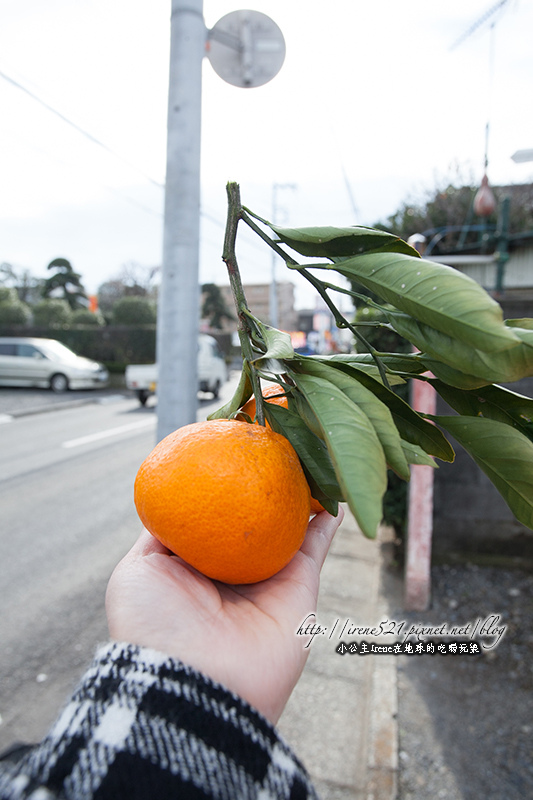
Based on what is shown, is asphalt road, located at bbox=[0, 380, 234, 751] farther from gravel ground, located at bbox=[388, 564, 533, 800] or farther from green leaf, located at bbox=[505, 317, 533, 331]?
green leaf, located at bbox=[505, 317, 533, 331]

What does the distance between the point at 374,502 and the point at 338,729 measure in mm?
2820

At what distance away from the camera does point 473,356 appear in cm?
61

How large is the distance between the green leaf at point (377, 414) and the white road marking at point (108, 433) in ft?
30.7

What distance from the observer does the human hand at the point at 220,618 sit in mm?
771

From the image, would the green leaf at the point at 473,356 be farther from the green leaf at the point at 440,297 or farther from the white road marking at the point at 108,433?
the white road marking at the point at 108,433

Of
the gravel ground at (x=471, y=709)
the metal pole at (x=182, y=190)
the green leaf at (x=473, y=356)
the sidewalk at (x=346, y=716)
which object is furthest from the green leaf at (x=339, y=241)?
the metal pole at (x=182, y=190)

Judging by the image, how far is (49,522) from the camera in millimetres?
5719

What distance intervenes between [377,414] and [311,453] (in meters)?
0.22

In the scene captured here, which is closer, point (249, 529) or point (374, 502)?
point (374, 502)

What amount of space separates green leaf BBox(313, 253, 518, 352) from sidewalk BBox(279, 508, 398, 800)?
161 cm

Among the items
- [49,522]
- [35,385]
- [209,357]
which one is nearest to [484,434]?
[49,522]

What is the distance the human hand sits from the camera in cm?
77

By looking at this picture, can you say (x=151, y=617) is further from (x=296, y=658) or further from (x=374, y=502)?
(x=374, y=502)

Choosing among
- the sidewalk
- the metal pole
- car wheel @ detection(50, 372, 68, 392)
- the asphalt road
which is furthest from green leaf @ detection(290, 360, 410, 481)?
car wheel @ detection(50, 372, 68, 392)
